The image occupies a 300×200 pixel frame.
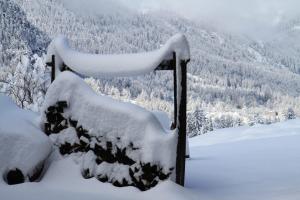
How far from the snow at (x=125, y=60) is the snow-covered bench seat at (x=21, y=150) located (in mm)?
1326

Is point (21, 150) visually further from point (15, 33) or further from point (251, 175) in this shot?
point (15, 33)

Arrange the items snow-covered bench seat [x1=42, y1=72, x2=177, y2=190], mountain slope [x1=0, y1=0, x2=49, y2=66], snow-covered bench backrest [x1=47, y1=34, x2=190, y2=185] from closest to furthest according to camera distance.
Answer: snow-covered bench seat [x1=42, y1=72, x2=177, y2=190], snow-covered bench backrest [x1=47, y1=34, x2=190, y2=185], mountain slope [x1=0, y1=0, x2=49, y2=66]

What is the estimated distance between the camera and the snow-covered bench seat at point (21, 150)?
21.7 ft

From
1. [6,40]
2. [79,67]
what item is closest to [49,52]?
[79,67]

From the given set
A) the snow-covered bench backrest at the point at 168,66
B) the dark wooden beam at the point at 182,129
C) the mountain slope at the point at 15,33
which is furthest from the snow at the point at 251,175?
the mountain slope at the point at 15,33

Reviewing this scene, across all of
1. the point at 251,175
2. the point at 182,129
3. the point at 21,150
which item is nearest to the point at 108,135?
the point at 182,129

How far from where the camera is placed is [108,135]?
691cm

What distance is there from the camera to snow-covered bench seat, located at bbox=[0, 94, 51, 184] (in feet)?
21.7

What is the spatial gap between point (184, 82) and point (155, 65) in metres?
0.50

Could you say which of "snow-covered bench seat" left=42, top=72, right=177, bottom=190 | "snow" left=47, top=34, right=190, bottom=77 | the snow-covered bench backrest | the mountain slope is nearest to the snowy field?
"snow-covered bench seat" left=42, top=72, right=177, bottom=190

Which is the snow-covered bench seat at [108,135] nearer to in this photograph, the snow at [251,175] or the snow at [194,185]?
the snow at [194,185]

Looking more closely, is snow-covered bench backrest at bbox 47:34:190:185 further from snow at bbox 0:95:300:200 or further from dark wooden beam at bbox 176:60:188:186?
snow at bbox 0:95:300:200

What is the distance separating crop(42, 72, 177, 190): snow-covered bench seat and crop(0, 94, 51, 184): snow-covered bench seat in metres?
0.47

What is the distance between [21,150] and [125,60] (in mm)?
2064
